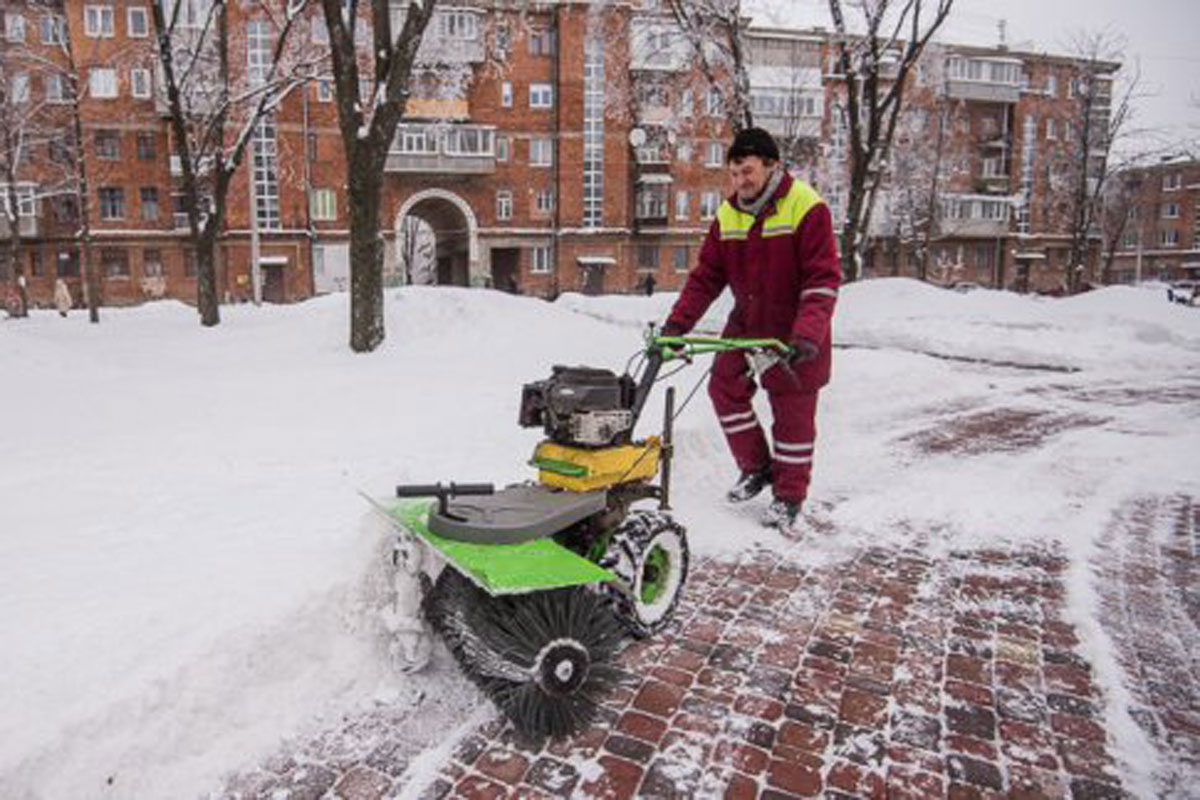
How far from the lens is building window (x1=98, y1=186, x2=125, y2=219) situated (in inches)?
1423

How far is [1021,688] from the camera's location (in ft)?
9.33

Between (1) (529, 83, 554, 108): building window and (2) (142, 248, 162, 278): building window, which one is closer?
(2) (142, 248, 162, 278): building window

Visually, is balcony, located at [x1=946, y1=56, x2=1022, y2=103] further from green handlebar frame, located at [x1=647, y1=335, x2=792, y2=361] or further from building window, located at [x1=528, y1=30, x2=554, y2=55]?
green handlebar frame, located at [x1=647, y1=335, x2=792, y2=361]

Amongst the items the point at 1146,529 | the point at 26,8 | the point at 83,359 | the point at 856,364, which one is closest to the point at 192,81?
the point at 83,359

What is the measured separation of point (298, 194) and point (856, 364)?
31.6m

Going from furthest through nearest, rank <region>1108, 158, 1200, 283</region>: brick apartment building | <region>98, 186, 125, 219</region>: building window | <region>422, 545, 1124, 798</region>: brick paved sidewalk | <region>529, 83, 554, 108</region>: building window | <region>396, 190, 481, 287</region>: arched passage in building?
<region>1108, 158, 1200, 283</region>: brick apartment building, <region>529, 83, 554, 108</region>: building window, <region>396, 190, 481, 287</region>: arched passage in building, <region>98, 186, 125, 219</region>: building window, <region>422, 545, 1124, 798</region>: brick paved sidewalk

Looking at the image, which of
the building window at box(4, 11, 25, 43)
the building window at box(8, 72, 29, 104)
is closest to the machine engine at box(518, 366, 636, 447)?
the building window at box(8, 72, 29, 104)

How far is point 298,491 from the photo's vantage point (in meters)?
4.08

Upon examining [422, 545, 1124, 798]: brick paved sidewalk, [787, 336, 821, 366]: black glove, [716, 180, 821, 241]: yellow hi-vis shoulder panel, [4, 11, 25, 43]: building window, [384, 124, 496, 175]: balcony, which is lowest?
[422, 545, 1124, 798]: brick paved sidewalk

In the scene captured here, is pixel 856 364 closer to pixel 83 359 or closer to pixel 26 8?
pixel 83 359

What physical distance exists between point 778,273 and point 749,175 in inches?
21.7

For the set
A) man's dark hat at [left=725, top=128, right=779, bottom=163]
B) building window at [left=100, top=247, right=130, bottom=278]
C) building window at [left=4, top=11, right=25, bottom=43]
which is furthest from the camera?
building window at [left=100, top=247, right=130, bottom=278]

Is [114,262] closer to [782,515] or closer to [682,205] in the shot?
[682,205]

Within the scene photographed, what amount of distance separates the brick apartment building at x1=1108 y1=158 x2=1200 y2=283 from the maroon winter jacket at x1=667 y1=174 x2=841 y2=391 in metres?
73.4
